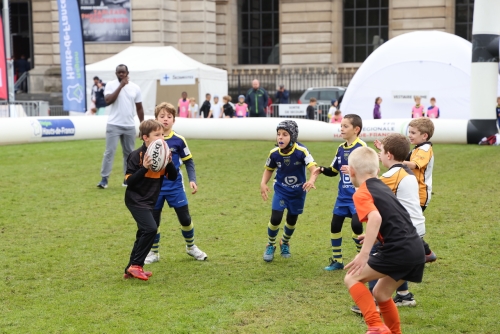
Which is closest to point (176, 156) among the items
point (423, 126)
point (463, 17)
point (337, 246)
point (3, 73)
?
point (337, 246)

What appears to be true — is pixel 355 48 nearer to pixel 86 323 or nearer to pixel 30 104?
pixel 30 104

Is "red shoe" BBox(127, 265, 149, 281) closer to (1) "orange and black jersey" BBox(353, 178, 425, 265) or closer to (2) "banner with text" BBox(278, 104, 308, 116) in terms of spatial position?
(1) "orange and black jersey" BBox(353, 178, 425, 265)

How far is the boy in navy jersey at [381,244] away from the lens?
17.0 ft

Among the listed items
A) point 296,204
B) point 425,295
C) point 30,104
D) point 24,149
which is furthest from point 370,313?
point 30,104

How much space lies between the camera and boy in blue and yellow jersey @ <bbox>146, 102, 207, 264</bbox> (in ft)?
26.3

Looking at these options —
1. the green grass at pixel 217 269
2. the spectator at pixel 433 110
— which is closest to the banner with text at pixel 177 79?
the spectator at pixel 433 110

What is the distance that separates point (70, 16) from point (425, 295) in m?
Result: 21.8

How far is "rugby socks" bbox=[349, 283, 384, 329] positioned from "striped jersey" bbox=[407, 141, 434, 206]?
2051 mm

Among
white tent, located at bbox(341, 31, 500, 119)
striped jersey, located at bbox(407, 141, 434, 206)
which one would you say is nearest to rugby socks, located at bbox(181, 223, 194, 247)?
striped jersey, located at bbox(407, 141, 434, 206)

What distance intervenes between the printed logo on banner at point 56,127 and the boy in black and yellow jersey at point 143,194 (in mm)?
15289

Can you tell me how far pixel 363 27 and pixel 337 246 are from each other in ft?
109

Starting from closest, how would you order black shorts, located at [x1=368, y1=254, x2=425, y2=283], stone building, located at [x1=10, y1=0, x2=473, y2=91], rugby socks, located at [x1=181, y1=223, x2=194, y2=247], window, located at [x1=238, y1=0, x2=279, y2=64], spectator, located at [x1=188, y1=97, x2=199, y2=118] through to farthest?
1. black shorts, located at [x1=368, y1=254, x2=425, y2=283]
2. rugby socks, located at [x1=181, y1=223, x2=194, y2=247]
3. spectator, located at [x1=188, y1=97, x2=199, y2=118]
4. stone building, located at [x1=10, y1=0, x2=473, y2=91]
5. window, located at [x1=238, y1=0, x2=279, y2=64]

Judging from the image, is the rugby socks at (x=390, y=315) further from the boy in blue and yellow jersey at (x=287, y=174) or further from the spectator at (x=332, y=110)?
the spectator at (x=332, y=110)

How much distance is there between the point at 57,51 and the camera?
1507 inches
